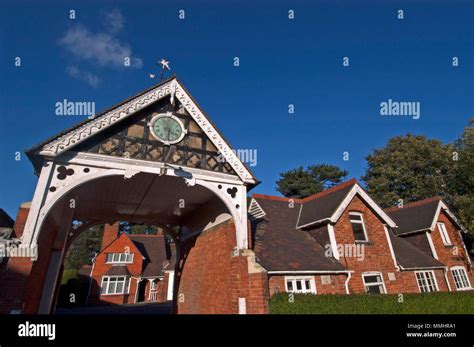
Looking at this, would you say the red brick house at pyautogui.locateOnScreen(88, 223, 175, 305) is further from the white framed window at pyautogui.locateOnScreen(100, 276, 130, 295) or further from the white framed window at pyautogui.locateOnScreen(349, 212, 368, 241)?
the white framed window at pyautogui.locateOnScreen(349, 212, 368, 241)

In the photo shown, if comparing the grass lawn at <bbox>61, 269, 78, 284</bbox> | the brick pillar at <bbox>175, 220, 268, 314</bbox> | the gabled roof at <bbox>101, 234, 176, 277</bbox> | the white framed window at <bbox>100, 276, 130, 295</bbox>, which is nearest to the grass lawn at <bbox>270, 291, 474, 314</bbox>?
the brick pillar at <bbox>175, 220, 268, 314</bbox>

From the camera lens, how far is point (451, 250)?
17984 mm

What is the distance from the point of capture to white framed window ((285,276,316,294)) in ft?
36.4

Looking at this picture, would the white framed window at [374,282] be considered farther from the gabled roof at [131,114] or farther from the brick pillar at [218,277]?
the gabled roof at [131,114]

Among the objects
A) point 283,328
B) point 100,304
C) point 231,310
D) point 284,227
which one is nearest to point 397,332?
point 283,328

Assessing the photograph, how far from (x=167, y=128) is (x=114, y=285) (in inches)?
1163

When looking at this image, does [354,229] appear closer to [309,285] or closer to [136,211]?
[309,285]

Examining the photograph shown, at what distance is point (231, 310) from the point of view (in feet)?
28.9

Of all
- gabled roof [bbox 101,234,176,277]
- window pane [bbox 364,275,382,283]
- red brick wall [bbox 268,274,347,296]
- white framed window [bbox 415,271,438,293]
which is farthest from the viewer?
gabled roof [bbox 101,234,176,277]

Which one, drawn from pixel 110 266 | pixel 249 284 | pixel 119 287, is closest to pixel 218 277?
pixel 249 284

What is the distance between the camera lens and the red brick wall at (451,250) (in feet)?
56.9

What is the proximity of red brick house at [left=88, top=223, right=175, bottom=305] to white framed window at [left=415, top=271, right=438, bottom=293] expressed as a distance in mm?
24872

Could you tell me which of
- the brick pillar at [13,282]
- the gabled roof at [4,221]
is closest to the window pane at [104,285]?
the gabled roof at [4,221]

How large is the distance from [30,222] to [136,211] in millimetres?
6354
